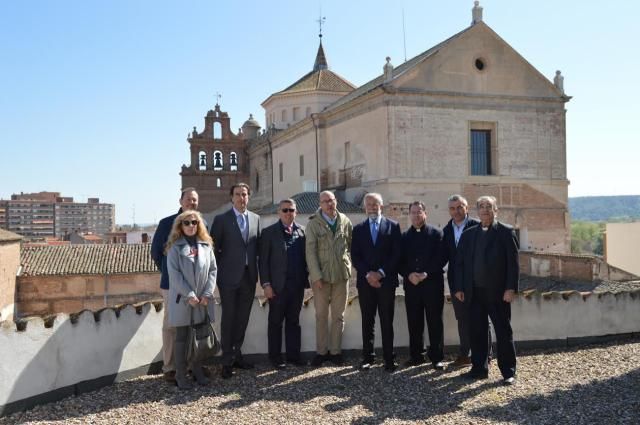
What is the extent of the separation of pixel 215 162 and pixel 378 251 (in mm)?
33903

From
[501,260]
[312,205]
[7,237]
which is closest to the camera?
[501,260]

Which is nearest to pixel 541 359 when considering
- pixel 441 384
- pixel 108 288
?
pixel 441 384

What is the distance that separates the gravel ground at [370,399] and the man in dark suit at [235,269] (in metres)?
0.45

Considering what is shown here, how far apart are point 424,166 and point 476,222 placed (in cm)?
1452

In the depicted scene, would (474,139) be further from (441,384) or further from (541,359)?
(441,384)

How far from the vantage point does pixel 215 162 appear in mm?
40125

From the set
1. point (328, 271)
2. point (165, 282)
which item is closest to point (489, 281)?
Answer: point (328, 271)

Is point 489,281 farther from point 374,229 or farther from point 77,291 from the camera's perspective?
point 77,291

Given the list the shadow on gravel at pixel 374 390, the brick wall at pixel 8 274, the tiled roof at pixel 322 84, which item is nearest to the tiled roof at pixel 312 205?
the tiled roof at pixel 322 84

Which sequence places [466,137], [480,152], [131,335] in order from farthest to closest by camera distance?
1. [480,152]
2. [466,137]
3. [131,335]

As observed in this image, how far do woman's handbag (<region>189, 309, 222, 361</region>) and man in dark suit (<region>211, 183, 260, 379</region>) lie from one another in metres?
0.55

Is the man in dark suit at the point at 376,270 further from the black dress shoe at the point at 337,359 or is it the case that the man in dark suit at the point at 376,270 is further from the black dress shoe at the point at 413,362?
the black dress shoe at the point at 337,359

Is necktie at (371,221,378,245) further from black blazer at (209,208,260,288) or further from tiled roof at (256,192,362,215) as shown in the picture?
tiled roof at (256,192,362,215)

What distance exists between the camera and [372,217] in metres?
7.43
